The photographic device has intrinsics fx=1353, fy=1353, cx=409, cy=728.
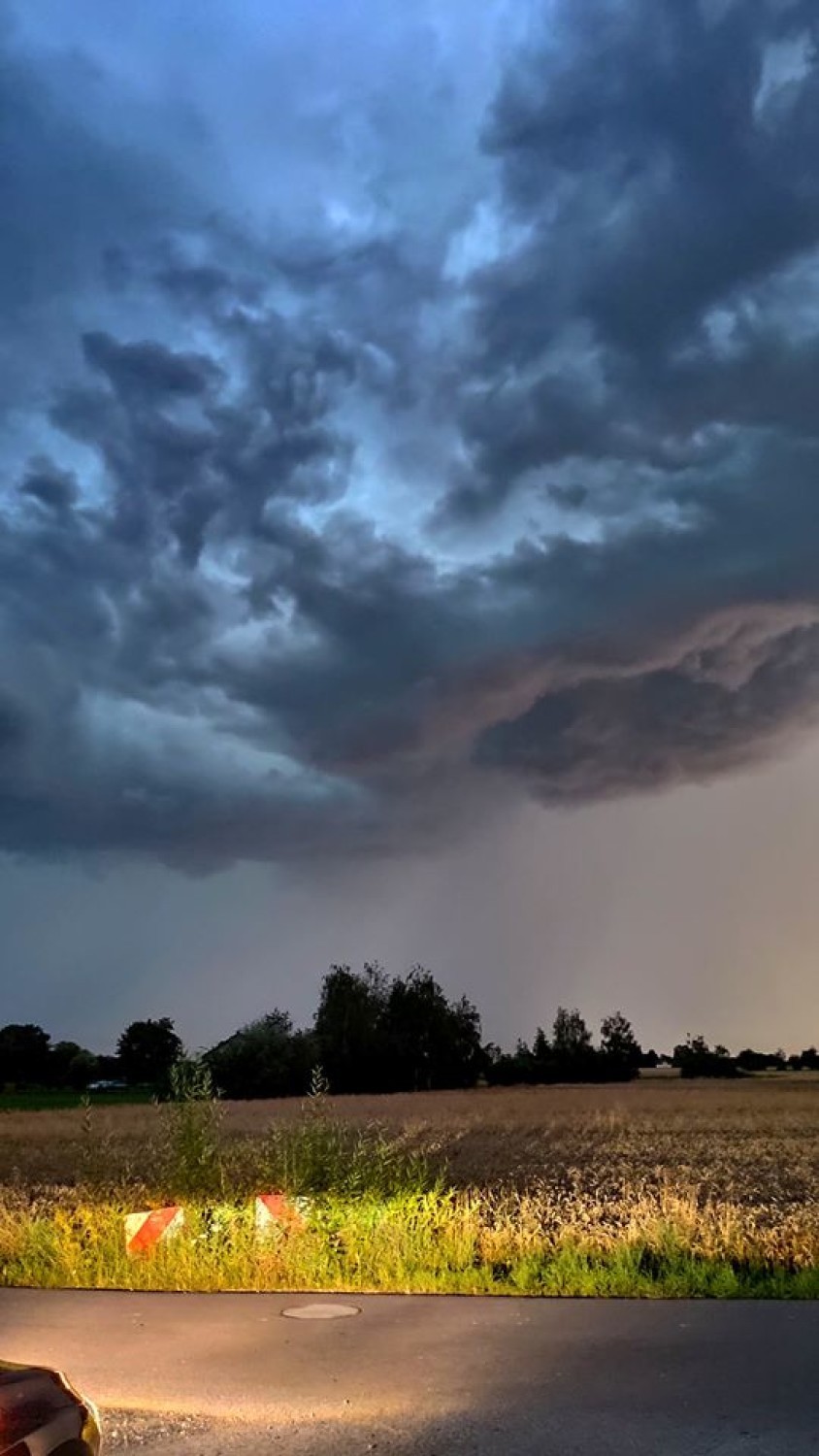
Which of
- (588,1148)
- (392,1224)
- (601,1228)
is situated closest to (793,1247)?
(601,1228)

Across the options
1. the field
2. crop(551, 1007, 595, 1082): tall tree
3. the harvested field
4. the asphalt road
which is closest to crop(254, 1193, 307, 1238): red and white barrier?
the field

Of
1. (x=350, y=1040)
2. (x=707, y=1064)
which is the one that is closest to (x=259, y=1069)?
(x=350, y=1040)

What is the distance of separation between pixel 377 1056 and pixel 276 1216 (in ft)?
316

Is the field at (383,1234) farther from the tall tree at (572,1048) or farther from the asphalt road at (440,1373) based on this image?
the tall tree at (572,1048)

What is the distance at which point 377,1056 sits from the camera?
10538cm

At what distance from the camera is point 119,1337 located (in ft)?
28.0

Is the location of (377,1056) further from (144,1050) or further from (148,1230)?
(148,1230)

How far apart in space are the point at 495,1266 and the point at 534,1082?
115940mm

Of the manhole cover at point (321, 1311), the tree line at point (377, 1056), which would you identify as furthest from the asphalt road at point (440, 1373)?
the tree line at point (377, 1056)

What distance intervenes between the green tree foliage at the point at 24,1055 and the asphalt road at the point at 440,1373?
14688 centimetres

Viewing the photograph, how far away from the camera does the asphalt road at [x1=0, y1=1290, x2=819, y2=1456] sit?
6281 millimetres

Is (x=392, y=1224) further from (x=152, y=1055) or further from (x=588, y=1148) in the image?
(x=152, y=1055)

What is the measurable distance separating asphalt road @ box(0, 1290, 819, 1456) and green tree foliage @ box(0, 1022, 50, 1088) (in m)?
147

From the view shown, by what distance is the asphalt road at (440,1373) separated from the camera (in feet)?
20.6
